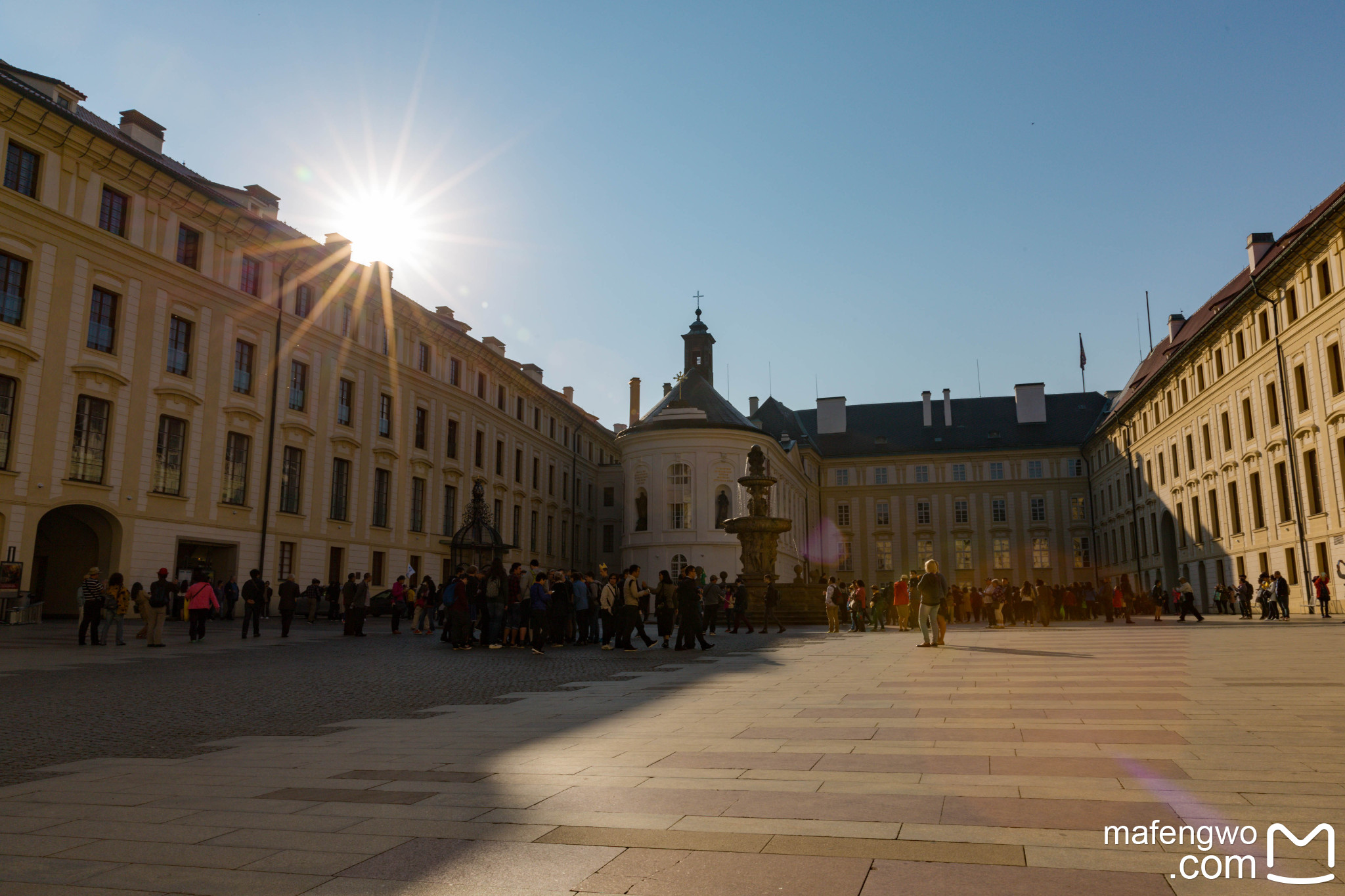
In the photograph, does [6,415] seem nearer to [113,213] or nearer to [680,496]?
[113,213]

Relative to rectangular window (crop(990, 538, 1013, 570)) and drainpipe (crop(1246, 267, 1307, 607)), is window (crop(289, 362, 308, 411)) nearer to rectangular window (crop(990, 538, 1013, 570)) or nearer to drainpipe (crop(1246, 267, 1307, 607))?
drainpipe (crop(1246, 267, 1307, 607))

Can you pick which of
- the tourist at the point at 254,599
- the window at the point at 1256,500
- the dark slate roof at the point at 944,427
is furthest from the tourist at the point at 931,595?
the dark slate roof at the point at 944,427

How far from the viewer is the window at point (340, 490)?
38.1 m

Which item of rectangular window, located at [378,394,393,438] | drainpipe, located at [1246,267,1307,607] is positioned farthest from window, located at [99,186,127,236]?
drainpipe, located at [1246,267,1307,607]

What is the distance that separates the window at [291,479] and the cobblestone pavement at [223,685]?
1332 centimetres

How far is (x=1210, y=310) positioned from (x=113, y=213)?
49764 mm

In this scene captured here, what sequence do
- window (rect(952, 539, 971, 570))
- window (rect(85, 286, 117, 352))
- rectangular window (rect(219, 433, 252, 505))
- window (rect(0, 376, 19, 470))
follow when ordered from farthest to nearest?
window (rect(952, 539, 971, 570)), rectangular window (rect(219, 433, 252, 505)), window (rect(85, 286, 117, 352)), window (rect(0, 376, 19, 470))

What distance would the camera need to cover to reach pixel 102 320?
2859 cm

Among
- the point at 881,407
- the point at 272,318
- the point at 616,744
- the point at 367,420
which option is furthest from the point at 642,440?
the point at 616,744

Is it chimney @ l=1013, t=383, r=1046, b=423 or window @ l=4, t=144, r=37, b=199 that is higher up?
chimney @ l=1013, t=383, r=1046, b=423

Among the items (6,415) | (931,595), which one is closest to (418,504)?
(6,415)

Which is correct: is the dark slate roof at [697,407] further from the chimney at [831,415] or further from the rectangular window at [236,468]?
the rectangular window at [236,468]

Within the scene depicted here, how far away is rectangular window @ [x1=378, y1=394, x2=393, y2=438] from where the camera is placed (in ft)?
136

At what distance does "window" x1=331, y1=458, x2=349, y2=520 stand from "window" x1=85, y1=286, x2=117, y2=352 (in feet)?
34.8
